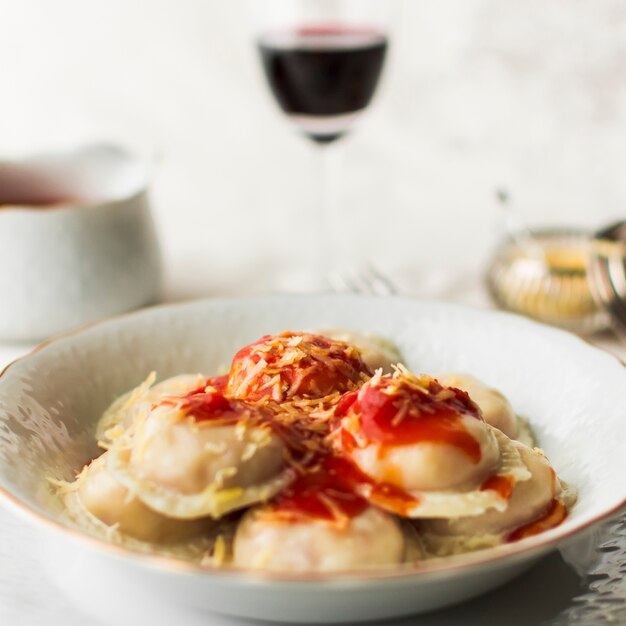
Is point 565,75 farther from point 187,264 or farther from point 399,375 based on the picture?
point 399,375

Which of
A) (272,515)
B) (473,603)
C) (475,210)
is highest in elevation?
(272,515)

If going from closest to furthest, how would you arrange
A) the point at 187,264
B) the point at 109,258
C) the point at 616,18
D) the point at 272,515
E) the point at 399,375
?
the point at 272,515, the point at 399,375, the point at 109,258, the point at 187,264, the point at 616,18

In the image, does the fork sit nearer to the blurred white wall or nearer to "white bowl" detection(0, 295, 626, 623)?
"white bowl" detection(0, 295, 626, 623)

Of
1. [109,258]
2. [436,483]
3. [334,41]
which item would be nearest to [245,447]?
[436,483]

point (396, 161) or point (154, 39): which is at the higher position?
point (154, 39)

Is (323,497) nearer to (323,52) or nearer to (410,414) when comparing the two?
(410,414)

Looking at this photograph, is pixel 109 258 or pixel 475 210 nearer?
pixel 109 258

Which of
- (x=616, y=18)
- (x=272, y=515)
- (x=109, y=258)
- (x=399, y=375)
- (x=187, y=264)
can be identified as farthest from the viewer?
(x=616, y=18)

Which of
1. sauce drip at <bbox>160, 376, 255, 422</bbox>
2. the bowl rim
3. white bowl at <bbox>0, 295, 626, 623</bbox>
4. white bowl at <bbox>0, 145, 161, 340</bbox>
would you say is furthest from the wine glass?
the bowl rim
